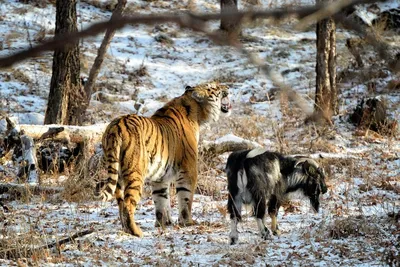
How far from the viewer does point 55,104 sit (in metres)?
9.59

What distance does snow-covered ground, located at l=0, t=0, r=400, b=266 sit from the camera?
5.05 m

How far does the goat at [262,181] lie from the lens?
560 centimetres

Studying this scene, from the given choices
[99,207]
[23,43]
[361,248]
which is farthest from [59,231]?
[23,43]

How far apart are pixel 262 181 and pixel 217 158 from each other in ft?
10.9

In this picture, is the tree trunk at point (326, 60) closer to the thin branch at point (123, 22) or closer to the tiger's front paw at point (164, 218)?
the tiger's front paw at point (164, 218)

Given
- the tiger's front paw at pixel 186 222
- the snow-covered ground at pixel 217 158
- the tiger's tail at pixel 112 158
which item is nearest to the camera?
the snow-covered ground at pixel 217 158

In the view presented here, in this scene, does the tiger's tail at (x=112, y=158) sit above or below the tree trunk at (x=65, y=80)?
below

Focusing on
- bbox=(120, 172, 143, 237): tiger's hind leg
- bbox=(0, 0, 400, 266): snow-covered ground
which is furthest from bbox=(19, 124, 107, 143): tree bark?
bbox=(120, 172, 143, 237): tiger's hind leg

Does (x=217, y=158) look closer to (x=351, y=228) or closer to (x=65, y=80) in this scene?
(x=65, y=80)

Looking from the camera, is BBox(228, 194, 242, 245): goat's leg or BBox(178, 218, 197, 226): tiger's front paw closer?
BBox(228, 194, 242, 245): goat's leg

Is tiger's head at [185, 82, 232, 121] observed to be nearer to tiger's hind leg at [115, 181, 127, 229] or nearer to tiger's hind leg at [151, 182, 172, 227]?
tiger's hind leg at [151, 182, 172, 227]

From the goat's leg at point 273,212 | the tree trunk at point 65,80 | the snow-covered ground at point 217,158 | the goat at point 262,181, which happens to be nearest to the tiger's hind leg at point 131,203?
→ the snow-covered ground at point 217,158

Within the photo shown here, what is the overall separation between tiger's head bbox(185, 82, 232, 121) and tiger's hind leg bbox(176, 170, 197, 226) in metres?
0.89

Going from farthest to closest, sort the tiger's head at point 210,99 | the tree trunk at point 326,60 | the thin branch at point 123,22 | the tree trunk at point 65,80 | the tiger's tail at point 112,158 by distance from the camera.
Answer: the tree trunk at point 326,60 < the tree trunk at point 65,80 < the tiger's head at point 210,99 < the tiger's tail at point 112,158 < the thin branch at point 123,22
